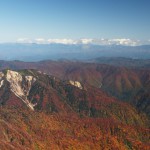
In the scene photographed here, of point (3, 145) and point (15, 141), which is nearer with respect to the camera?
point (3, 145)

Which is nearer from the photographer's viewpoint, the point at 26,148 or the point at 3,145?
the point at 3,145
